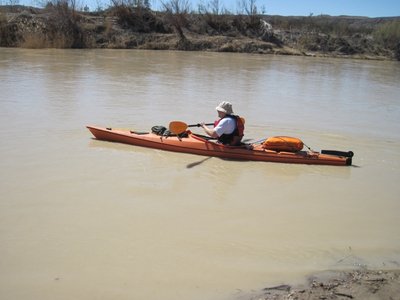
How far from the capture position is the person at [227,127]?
21.0 feet

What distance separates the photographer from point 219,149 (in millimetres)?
6688

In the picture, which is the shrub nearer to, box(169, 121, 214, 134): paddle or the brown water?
the brown water

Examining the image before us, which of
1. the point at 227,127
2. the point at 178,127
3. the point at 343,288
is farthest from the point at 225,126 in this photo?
the point at 343,288

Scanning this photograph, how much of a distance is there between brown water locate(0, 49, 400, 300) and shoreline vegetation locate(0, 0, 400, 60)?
52.8ft

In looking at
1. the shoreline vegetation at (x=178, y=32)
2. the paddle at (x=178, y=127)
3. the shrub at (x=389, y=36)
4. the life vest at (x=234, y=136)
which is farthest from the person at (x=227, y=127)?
the shrub at (x=389, y=36)

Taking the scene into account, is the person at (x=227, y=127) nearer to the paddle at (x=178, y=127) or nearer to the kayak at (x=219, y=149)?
the kayak at (x=219, y=149)

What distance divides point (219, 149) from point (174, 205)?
78.1 inches

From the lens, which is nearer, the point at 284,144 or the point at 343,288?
the point at 343,288

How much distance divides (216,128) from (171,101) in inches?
170

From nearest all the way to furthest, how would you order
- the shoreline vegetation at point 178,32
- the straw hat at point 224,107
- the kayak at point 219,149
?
the straw hat at point 224,107 → the kayak at point 219,149 → the shoreline vegetation at point 178,32

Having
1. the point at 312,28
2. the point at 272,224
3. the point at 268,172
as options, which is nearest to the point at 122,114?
the point at 268,172

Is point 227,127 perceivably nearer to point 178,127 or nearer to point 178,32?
point 178,127

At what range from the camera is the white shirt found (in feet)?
21.1

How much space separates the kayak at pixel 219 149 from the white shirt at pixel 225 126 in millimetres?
223
